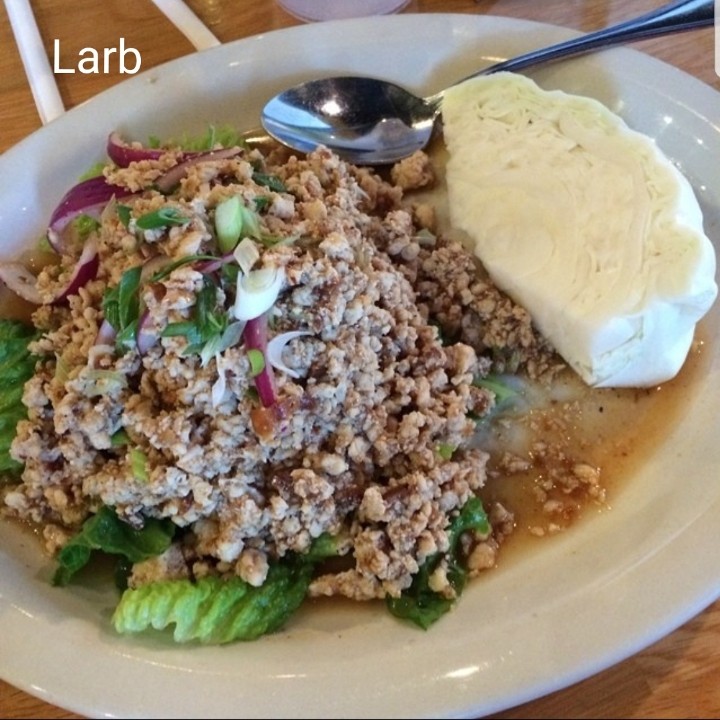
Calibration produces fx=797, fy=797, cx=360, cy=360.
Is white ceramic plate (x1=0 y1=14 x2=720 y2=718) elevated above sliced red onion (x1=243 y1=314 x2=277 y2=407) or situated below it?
below

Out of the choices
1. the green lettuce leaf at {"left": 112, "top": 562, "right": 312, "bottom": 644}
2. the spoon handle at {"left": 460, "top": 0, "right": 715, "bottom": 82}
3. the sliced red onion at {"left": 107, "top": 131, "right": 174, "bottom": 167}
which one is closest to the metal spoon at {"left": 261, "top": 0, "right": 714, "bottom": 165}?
the spoon handle at {"left": 460, "top": 0, "right": 715, "bottom": 82}

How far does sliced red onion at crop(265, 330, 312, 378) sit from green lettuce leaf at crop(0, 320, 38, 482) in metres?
0.57

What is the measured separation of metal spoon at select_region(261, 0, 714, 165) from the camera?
2006mm

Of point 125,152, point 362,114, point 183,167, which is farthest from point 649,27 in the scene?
point 125,152

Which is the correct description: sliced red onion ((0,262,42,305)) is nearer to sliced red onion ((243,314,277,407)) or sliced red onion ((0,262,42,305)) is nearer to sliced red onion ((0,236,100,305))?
sliced red onion ((0,236,100,305))

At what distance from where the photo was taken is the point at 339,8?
7.97 ft

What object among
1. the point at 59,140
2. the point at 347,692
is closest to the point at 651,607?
the point at 347,692

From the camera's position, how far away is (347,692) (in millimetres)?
1236

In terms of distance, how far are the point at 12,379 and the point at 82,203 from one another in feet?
1.40

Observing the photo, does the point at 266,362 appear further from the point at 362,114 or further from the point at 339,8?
the point at 339,8

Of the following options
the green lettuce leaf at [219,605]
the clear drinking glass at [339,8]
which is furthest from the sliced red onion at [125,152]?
the green lettuce leaf at [219,605]

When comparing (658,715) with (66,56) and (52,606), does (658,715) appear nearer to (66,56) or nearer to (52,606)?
(52,606)

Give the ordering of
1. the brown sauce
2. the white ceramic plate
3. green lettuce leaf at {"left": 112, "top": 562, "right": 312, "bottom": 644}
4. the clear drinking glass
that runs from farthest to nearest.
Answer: the clear drinking glass < the brown sauce < green lettuce leaf at {"left": 112, "top": 562, "right": 312, "bottom": 644} < the white ceramic plate

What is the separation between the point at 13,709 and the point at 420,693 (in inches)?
28.0
